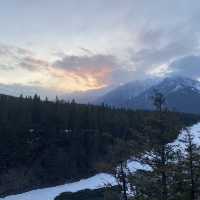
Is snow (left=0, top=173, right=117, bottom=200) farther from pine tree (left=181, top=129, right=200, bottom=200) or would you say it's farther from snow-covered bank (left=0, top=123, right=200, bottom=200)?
pine tree (left=181, top=129, right=200, bottom=200)

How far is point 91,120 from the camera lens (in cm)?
11488

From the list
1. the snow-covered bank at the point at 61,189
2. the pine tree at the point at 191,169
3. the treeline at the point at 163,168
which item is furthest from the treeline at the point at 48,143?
the treeline at the point at 163,168

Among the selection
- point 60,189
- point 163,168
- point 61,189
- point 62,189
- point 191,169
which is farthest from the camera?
point 60,189

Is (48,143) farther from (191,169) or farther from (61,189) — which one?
(191,169)

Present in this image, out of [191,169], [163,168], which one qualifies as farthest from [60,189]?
[163,168]

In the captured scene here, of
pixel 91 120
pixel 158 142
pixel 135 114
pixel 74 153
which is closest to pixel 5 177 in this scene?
pixel 74 153

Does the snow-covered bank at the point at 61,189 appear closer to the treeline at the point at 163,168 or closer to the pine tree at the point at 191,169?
the pine tree at the point at 191,169

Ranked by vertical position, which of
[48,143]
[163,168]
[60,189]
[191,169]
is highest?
[163,168]

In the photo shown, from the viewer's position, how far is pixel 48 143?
325 ft

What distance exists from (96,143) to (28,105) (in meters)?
23.4

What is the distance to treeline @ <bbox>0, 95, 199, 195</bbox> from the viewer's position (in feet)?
295

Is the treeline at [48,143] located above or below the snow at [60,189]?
above

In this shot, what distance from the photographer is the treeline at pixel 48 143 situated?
8981 centimetres

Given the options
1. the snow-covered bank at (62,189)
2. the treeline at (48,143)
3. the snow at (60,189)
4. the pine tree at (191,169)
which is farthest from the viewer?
the treeline at (48,143)
